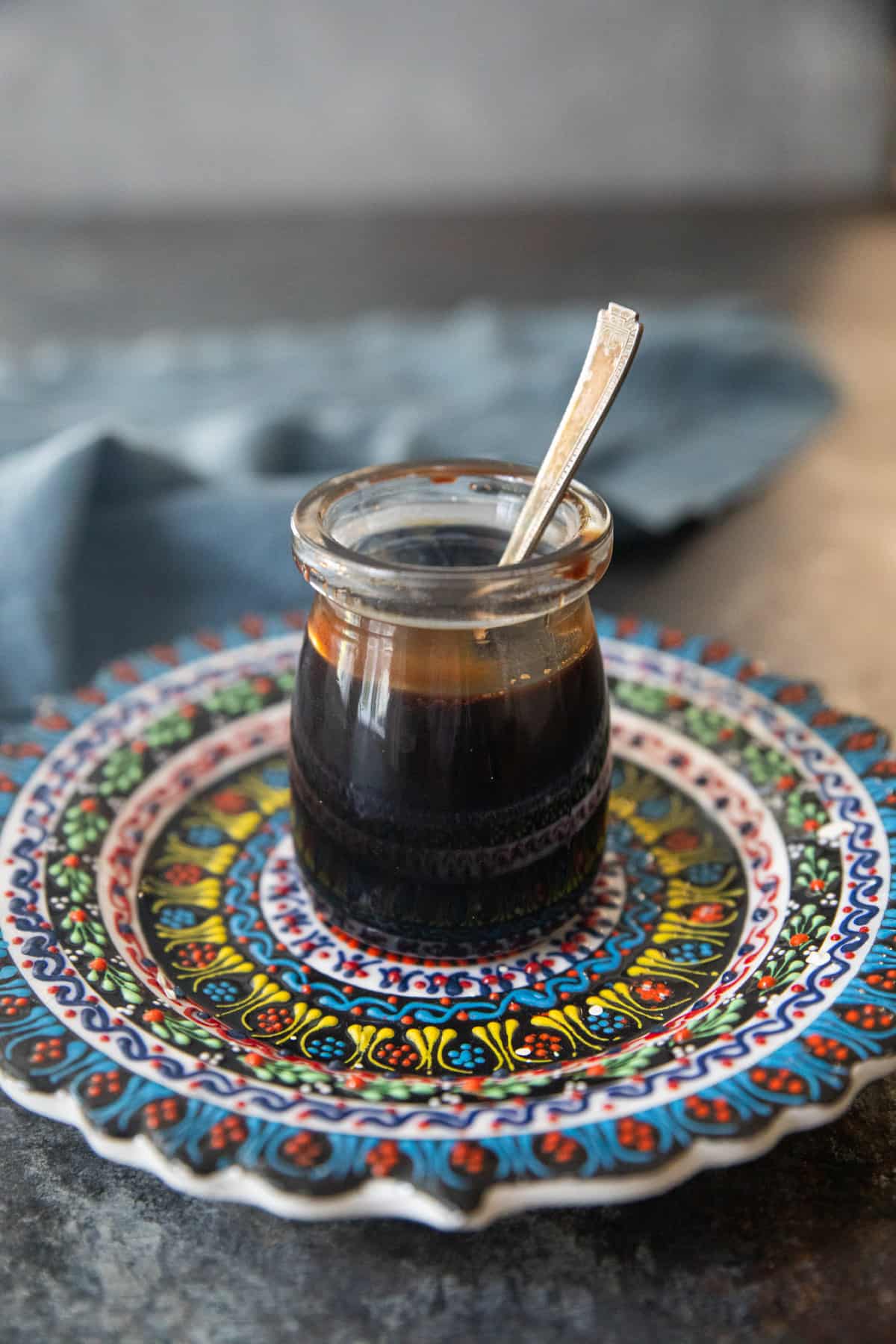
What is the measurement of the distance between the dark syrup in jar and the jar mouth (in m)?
0.03

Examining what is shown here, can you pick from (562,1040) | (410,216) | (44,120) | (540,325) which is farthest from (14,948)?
(44,120)

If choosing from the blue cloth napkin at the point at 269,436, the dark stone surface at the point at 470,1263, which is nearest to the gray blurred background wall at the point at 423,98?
the blue cloth napkin at the point at 269,436

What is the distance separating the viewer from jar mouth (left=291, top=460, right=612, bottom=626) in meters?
0.61

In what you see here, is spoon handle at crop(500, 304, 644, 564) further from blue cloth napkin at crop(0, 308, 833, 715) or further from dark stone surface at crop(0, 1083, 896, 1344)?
blue cloth napkin at crop(0, 308, 833, 715)

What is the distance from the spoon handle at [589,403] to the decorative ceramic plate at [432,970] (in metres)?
0.24

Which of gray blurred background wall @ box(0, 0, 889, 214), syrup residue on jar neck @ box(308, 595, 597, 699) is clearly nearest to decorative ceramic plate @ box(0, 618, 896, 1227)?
syrup residue on jar neck @ box(308, 595, 597, 699)

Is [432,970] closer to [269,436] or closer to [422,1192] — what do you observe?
[422,1192]

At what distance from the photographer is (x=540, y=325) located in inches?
75.4

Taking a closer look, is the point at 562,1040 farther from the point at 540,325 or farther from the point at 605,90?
the point at 605,90

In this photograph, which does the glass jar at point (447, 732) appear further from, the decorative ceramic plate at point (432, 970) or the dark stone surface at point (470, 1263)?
the dark stone surface at point (470, 1263)

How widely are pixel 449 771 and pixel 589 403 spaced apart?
0.67ft

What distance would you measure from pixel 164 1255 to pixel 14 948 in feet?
0.55

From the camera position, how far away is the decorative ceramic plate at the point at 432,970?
516 mm

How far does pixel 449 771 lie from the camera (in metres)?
0.65
